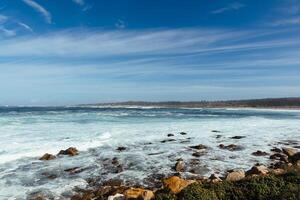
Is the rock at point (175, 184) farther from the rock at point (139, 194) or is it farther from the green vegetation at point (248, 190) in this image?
the green vegetation at point (248, 190)

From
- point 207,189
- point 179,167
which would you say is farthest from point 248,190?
point 179,167

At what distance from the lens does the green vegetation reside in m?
9.08

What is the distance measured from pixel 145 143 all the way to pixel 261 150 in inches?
297

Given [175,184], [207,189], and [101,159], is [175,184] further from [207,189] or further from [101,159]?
[101,159]

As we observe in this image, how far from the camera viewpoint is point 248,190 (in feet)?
31.4

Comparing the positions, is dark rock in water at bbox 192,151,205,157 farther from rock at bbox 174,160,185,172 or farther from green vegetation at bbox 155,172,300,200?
green vegetation at bbox 155,172,300,200

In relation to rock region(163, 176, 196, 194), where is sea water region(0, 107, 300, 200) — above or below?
below

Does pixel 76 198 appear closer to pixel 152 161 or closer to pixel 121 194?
pixel 121 194

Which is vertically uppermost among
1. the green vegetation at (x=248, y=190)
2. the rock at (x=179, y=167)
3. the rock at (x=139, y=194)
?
the green vegetation at (x=248, y=190)

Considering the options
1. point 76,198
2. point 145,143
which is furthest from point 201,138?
point 76,198

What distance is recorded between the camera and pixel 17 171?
16375 millimetres

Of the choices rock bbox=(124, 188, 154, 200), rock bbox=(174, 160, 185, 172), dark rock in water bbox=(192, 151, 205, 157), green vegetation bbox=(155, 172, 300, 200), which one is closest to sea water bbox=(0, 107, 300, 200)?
dark rock in water bbox=(192, 151, 205, 157)

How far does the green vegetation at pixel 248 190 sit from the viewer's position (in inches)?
357

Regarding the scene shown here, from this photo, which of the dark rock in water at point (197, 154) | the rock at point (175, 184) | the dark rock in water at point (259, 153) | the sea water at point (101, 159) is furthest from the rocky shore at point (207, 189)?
the dark rock in water at point (259, 153)
